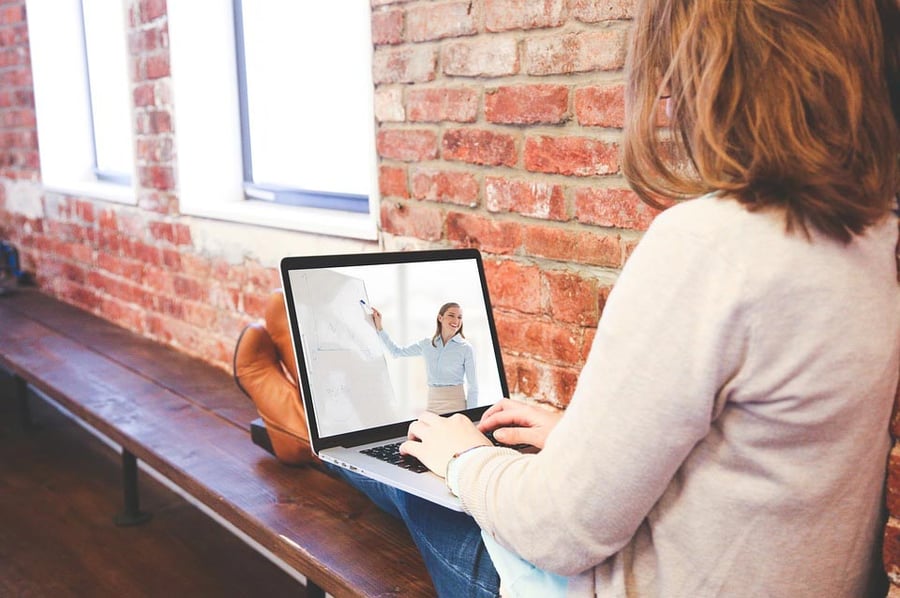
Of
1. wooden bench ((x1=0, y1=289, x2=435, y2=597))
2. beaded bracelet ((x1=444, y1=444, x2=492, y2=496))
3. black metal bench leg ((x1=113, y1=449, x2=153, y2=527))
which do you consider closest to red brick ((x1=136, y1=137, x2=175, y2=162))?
wooden bench ((x1=0, y1=289, x2=435, y2=597))

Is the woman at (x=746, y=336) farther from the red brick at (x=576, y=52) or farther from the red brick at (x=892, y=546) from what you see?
the red brick at (x=576, y=52)

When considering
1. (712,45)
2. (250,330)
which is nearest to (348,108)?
(250,330)

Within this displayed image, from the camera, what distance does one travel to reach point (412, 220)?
6.31ft

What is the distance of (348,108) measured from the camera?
2346 mm

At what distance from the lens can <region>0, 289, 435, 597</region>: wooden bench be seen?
137 centimetres

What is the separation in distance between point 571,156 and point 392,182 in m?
0.56

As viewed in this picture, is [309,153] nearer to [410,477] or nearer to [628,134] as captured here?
[410,477]

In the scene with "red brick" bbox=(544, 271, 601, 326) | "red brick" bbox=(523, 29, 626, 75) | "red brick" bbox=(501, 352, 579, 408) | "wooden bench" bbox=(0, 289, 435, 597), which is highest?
"red brick" bbox=(523, 29, 626, 75)

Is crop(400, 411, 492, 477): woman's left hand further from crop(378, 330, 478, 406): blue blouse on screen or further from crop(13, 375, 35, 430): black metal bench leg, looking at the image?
crop(13, 375, 35, 430): black metal bench leg

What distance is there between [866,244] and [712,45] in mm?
248

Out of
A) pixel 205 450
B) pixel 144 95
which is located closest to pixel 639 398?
pixel 205 450

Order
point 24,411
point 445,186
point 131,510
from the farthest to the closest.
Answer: point 24,411 → point 131,510 → point 445,186

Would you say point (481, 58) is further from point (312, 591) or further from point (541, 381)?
point (312, 591)

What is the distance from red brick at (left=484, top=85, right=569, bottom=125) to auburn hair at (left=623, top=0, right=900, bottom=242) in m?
0.68
